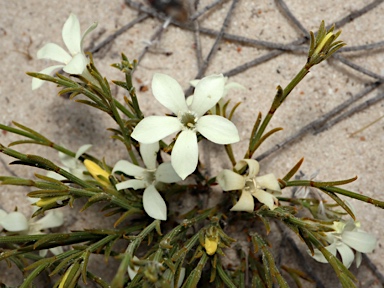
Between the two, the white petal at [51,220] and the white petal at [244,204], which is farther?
the white petal at [51,220]

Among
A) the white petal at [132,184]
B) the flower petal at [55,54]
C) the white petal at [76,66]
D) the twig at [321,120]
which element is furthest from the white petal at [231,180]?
the flower petal at [55,54]

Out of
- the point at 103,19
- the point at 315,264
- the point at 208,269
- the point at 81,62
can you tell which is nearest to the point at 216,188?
the point at 208,269

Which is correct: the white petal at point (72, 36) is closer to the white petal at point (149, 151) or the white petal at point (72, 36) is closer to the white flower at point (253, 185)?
the white petal at point (149, 151)

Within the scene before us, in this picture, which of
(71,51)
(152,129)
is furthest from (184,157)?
(71,51)

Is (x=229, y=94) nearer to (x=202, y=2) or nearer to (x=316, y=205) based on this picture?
(x=202, y=2)

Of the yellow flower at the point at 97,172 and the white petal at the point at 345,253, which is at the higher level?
the yellow flower at the point at 97,172

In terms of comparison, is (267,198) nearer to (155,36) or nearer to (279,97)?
(279,97)
